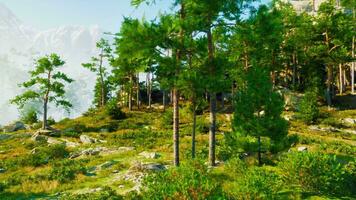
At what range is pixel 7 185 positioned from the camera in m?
19.3

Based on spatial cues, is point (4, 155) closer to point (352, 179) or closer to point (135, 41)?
point (135, 41)

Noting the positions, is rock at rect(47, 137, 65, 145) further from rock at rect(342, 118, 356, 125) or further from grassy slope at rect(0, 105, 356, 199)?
rock at rect(342, 118, 356, 125)

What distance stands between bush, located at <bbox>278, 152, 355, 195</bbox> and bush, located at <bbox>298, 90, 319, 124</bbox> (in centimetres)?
2721

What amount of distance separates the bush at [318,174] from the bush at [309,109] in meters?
27.2

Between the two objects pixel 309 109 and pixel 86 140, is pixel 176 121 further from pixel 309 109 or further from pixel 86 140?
pixel 309 109

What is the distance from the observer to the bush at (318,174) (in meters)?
12.5

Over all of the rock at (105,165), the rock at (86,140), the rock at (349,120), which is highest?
the rock at (349,120)

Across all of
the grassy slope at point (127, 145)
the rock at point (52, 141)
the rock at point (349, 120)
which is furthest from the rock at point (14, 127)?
the rock at point (349, 120)

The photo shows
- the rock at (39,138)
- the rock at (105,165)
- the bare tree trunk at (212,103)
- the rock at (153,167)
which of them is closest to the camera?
Result: the bare tree trunk at (212,103)

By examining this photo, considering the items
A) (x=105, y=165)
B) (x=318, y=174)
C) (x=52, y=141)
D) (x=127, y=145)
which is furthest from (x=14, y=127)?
(x=318, y=174)

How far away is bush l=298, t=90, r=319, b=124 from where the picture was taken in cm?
→ 3916

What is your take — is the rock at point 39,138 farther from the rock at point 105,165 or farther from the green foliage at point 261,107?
the green foliage at point 261,107

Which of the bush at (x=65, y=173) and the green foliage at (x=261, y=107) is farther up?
the green foliage at (x=261, y=107)

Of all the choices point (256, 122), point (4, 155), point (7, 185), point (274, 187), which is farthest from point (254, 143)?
point (4, 155)
